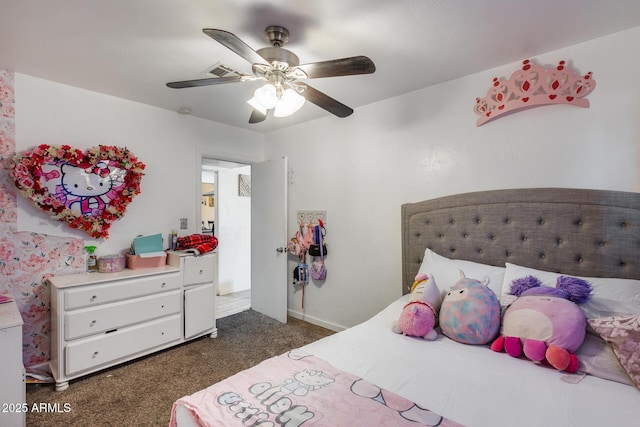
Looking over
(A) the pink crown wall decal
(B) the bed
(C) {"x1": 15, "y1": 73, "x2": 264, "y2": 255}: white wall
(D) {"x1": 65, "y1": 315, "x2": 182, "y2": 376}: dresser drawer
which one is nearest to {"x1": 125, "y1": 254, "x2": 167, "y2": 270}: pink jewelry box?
(C) {"x1": 15, "y1": 73, "x2": 264, "y2": 255}: white wall

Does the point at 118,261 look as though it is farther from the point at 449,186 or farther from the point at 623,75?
the point at 623,75

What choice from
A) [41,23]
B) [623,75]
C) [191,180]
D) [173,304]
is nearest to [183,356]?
[173,304]

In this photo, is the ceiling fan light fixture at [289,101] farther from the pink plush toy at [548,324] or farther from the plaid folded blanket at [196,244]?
the plaid folded blanket at [196,244]

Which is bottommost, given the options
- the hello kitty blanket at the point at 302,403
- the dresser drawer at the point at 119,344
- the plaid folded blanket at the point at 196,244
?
the dresser drawer at the point at 119,344

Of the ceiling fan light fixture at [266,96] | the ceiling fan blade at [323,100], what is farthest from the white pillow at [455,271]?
the ceiling fan light fixture at [266,96]

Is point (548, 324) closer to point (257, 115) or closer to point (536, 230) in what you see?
point (536, 230)

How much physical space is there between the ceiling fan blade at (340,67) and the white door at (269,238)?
6.14 feet

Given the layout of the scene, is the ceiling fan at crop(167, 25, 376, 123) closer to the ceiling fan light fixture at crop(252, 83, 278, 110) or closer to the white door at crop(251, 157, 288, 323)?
the ceiling fan light fixture at crop(252, 83, 278, 110)

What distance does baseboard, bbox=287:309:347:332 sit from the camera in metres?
3.22

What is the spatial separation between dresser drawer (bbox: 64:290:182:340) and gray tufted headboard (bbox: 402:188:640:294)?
2.22 meters

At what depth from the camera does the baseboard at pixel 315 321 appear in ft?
10.6

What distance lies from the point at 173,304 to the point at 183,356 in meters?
0.48

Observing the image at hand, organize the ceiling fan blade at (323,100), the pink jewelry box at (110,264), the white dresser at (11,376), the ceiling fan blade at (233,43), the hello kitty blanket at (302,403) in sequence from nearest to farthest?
the hello kitty blanket at (302,403) < the ceiling fan blade at (233,43) < the white dresser at (11,376) < the ceiling fan blade at (323,100) < the pink jewelry box at (110,264)

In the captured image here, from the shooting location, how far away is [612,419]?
1.04 m
